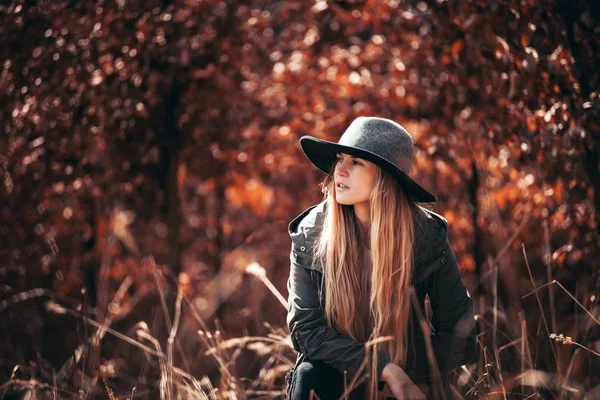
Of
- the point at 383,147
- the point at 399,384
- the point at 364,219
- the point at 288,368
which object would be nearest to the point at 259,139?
the point at 288,368

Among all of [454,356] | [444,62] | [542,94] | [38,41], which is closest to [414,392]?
[454,356]

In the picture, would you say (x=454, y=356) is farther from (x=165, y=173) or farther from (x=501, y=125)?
(x=165, y=173)

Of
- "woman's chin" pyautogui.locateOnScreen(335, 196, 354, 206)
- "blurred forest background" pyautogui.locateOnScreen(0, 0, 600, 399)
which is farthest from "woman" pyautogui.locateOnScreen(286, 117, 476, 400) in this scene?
"blurred forest background" pyautogui.locateOnScreen(0, 0, 600, 399)

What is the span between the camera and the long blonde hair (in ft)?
6.83

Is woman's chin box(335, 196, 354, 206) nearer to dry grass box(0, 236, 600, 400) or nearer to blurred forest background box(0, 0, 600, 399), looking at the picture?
dry grass box(0, 236, 600, 400)

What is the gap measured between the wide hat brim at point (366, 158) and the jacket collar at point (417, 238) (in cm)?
9

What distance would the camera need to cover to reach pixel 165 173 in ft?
12.1

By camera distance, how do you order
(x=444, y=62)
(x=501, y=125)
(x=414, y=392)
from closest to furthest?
(x=414, y=392) < (x=501, y=125) < (x=444, y=62)

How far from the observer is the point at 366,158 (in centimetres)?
207

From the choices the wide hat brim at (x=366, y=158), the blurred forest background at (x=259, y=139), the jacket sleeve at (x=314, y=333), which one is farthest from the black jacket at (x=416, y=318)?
the blurred forest background at (x=259, y=139)

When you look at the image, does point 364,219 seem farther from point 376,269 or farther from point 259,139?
point 259,139

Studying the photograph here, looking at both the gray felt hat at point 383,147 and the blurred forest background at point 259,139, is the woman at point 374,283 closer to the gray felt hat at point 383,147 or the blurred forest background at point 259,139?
the gray felt hat at point 383,147

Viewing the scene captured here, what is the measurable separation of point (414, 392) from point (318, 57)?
2565mm

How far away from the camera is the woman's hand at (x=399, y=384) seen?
1890mm
